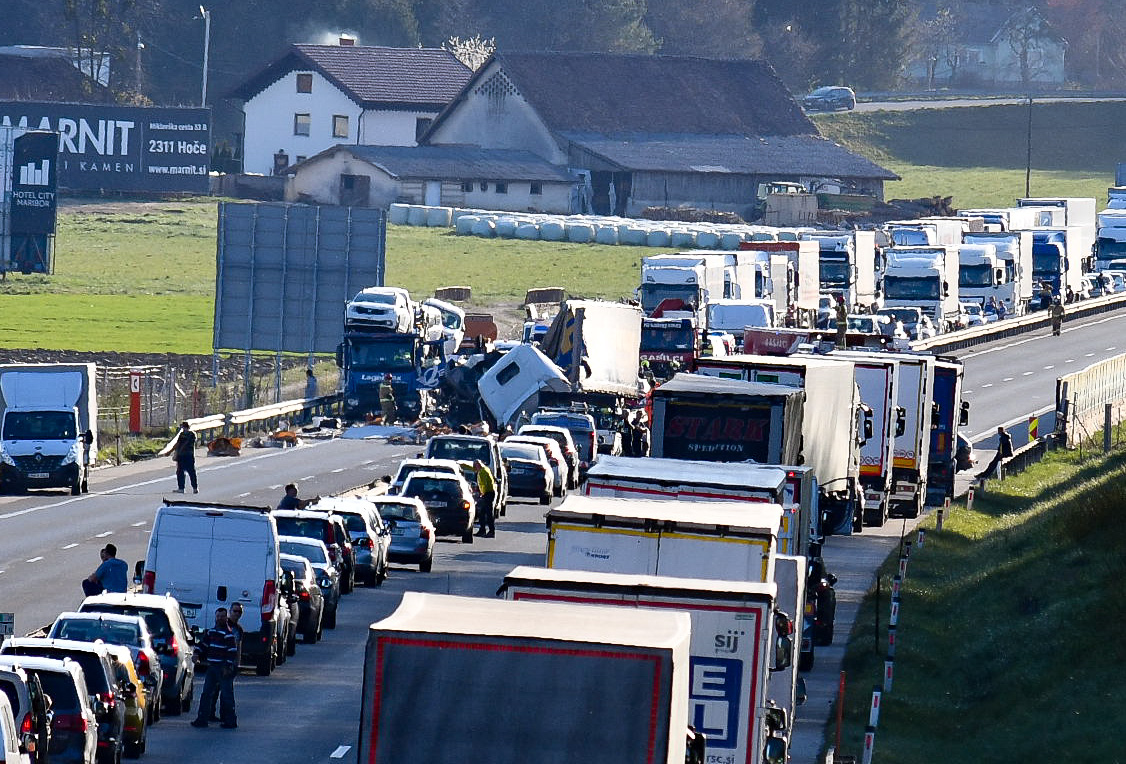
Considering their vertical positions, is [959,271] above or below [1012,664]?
above

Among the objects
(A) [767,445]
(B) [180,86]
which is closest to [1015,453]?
(A) [767,445]

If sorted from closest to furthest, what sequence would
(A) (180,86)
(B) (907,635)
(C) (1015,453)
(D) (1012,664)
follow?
(D) (1012,664) → (B) (907,635) → (C) (1015,453) → (A) (180,86)

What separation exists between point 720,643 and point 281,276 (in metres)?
49.1

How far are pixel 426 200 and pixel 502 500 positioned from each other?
285 feet

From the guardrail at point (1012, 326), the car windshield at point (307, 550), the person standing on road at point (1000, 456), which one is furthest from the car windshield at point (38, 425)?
the guardrail at point (1012, 326)

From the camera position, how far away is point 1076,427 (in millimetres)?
60750

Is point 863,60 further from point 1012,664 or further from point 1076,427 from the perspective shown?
point 1012,664

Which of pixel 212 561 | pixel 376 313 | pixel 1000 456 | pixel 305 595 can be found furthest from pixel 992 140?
pixel 212 561

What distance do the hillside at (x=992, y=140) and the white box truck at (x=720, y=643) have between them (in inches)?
5553

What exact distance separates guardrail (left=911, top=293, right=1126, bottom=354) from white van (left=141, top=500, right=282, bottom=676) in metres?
45.8

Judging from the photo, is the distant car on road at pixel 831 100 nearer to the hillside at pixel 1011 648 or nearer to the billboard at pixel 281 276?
the billboard at pixel 281 276

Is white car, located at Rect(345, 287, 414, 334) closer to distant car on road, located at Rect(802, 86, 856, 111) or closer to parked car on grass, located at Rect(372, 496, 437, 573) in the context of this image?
parked car on grass, located at Rect(372, 496, 437, 573)

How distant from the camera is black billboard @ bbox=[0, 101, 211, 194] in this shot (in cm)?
12194

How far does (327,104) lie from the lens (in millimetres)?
144625
